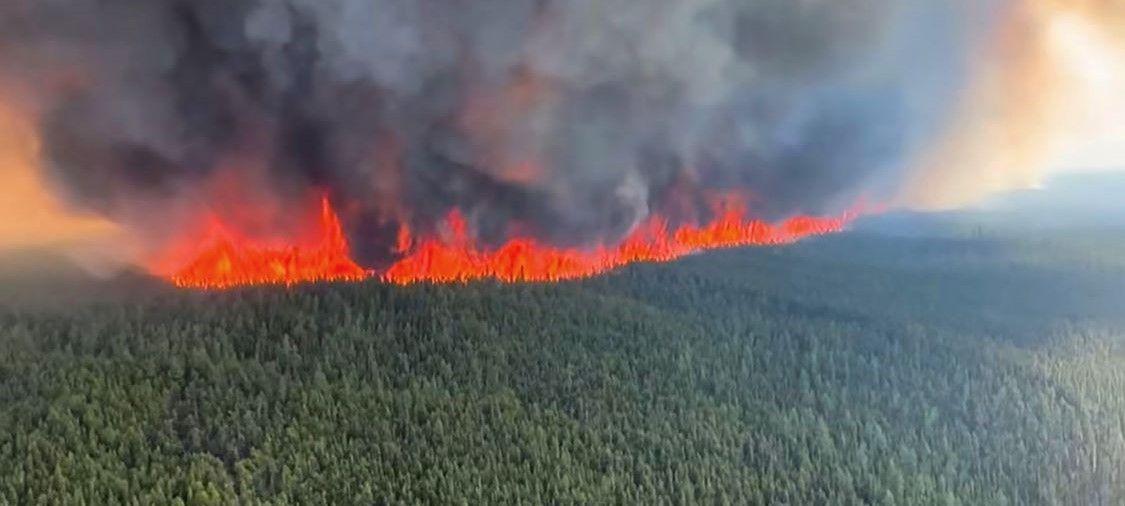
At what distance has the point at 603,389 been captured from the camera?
34.3ft

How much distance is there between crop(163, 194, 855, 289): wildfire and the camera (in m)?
11.6

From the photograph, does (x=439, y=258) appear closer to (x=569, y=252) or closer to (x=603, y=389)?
(x=569, y=252)

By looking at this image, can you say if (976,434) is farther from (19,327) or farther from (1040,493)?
(19,327)

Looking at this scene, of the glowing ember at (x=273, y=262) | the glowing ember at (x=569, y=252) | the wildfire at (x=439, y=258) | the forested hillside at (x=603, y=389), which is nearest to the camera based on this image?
the forested hillside at (x=603, y=389)

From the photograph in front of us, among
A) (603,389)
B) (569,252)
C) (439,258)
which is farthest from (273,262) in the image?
(603,389)

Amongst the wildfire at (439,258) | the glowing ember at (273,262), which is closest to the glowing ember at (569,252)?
the wildfire at (439,258)

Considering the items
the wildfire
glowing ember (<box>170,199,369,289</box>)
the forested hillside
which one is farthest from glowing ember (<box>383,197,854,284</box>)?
glowing ember (<box>170,199,369,289</box>)

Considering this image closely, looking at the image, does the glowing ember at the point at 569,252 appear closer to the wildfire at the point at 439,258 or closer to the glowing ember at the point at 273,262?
the wildfire at the point at 439,258

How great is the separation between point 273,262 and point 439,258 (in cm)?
184

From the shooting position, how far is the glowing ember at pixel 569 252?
12.1m

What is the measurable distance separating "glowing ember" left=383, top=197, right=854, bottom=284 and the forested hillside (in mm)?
471

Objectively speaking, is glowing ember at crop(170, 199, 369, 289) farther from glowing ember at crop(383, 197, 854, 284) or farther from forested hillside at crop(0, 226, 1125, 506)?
glowing ember at crop(383, 197, 854, 284)

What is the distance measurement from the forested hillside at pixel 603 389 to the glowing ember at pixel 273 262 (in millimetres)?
491

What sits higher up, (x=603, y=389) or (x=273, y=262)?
(x=273, y=262)
